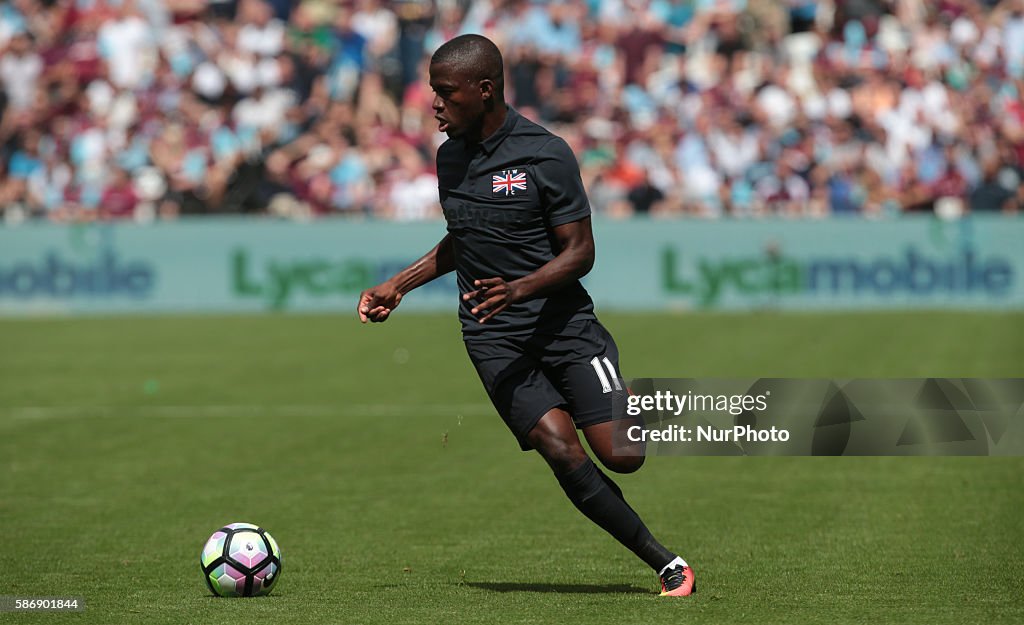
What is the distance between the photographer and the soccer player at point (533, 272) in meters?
7.09

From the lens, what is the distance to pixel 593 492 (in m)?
7.21

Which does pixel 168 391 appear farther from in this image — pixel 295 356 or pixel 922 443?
pixel 922 443

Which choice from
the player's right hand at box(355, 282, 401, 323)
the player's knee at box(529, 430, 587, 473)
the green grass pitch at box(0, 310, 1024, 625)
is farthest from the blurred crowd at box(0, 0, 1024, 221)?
the player's knee at box(529, 430, 587, 473)

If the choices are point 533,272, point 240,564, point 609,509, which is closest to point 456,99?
point 533,272

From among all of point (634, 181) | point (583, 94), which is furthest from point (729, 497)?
point (583, 94)

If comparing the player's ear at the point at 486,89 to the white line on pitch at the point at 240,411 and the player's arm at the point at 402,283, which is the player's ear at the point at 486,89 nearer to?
the player's arm at the point at 402,283

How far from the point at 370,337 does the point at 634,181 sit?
6714 millimetres

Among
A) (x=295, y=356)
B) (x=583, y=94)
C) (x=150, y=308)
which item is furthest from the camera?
(x=583, y=94)

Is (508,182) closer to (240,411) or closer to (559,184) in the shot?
(559,184)

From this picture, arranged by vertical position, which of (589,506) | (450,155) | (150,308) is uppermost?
(450,155)

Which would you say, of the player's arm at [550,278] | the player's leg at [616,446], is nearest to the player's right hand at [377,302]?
the player's arm at [550,278]

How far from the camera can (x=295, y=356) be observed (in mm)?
20312

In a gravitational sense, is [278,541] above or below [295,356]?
above

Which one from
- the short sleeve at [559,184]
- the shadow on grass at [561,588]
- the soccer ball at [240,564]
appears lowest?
the shadow on grass at [561,588]
